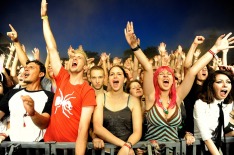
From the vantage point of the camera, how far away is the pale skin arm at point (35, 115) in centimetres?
239

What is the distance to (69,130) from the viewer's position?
263cm

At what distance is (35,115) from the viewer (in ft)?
8.32

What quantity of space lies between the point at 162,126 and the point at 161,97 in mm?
349

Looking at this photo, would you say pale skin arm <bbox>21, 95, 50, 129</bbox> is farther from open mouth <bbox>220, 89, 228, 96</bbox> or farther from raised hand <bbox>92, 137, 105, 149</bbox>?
open mouth <bbox>220, 89, 228, 96</bbox>

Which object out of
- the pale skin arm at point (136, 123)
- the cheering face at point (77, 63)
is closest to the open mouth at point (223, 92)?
the pale skin arm at point (136, 123)

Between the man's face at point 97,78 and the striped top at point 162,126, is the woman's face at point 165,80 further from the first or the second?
the man's face at point 97,78

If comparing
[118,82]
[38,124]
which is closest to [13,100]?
[38,124]

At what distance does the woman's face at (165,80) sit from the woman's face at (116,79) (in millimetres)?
410

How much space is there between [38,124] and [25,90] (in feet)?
1.71

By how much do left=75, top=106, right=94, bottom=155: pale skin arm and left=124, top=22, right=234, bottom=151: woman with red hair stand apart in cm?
64

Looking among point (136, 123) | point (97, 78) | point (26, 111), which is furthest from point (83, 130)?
point (97, 78)

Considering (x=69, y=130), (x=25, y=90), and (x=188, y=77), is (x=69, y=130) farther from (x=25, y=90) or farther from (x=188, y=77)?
(x=188, y=77)

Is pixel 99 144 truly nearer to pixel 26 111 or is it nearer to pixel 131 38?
pixel 26 111

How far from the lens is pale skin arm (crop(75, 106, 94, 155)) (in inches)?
94.1
